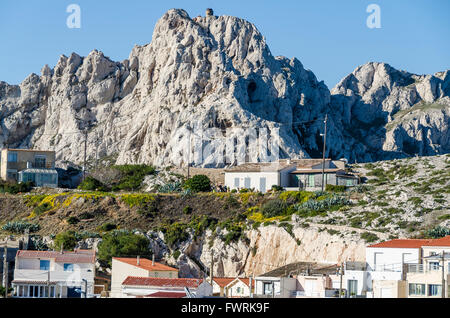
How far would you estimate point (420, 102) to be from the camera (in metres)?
172

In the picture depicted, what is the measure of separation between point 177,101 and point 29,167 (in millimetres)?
28432

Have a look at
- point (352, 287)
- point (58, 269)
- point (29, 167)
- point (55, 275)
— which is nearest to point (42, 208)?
point (29, 167)

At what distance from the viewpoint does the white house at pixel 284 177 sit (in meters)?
79.3

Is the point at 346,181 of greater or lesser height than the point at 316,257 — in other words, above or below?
above

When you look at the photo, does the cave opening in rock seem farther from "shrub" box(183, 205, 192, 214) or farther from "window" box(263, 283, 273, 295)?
"window" box(263, 283, 273, 295)

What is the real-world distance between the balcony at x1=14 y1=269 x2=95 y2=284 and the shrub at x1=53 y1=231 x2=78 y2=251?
16.5 meters

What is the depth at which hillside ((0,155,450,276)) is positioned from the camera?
59312 mm

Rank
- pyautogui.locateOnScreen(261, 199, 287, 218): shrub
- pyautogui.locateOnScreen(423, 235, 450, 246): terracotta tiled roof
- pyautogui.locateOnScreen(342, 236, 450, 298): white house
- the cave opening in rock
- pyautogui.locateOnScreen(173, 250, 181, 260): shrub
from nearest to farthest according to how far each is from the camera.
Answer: pyautogui.locateOnScreen(342, 236, 450, 298): white house, pyautogui.locateOnScreen(423, 235, 450, 246): terracotta tiled roof, pyautogui.locateOnScreen(173, 250, 181, 260): shrub, pyautogui.locateOnScreen(261, 199, 287, 218): shrub, the cave opening in rock

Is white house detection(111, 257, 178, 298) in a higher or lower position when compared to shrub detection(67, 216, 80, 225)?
lower

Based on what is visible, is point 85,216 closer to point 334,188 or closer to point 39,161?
point 334,188

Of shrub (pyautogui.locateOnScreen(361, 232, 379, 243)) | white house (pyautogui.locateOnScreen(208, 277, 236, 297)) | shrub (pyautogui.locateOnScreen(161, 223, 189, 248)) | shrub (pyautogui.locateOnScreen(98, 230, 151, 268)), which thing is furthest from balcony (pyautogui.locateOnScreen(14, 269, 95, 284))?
shrub (pyautogui.locateOnScreen(361, 232, 379, 243))
